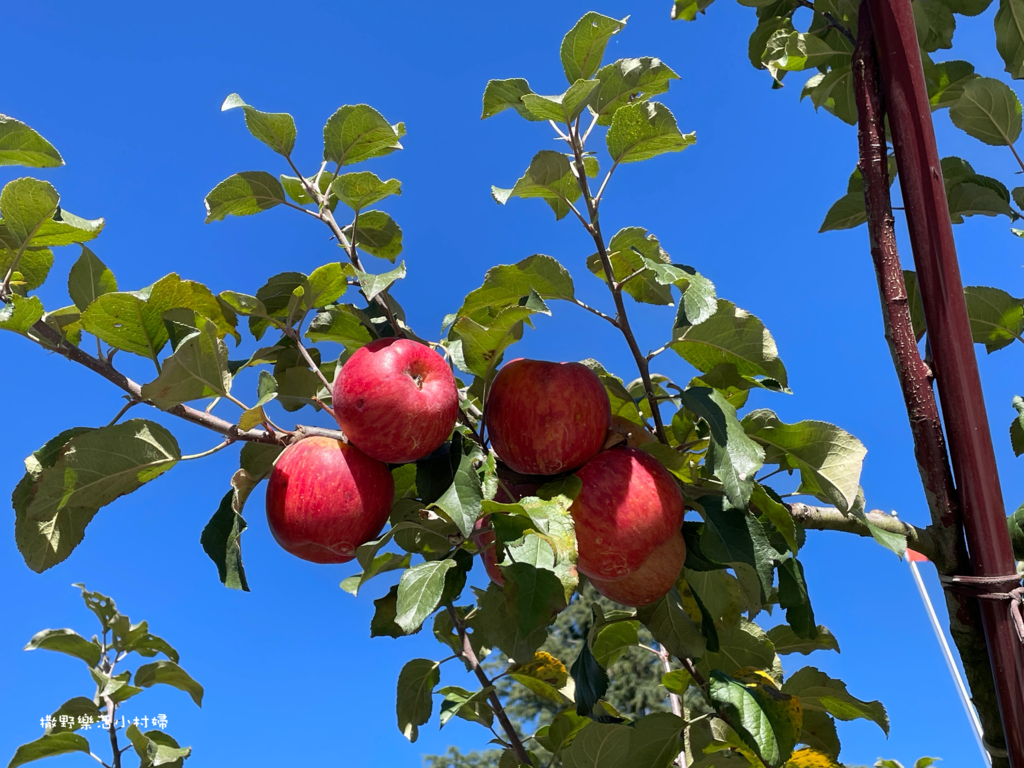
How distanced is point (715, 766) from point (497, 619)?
46 centimetres

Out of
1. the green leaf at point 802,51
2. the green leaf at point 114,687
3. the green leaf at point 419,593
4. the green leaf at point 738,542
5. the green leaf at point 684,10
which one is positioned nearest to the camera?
the green leaf at point 419,593

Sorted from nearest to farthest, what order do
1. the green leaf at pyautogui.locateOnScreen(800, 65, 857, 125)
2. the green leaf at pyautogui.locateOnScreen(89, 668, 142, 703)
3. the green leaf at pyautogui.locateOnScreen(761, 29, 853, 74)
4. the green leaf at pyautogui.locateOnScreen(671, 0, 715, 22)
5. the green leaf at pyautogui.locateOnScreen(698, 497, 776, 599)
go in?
the green leaf at pyautogui.locateOnScreen(698, 497, 776, 599), the green leaf at pyautogui.locateOnScreen(761, 29, 853, 74), the green leaf at pyautogui.locateOnScreen(800, 65, 857, 125), the green leaf at pyautogui.locateOnScreen(89, 668, 142, 703), the green leaf at pyautogui.locateOnScreen(671, 0, 715, 22)

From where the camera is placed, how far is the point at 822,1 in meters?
1.30

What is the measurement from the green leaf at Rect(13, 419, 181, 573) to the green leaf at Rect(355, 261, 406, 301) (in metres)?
→ 0.33

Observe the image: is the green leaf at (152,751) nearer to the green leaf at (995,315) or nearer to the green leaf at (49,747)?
the green leaf at (49,747)

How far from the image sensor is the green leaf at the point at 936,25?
4.98 feet

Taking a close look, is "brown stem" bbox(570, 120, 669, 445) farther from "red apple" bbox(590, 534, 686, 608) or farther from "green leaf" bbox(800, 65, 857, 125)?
"green leaf" bbox(800, 65, 857, 125)

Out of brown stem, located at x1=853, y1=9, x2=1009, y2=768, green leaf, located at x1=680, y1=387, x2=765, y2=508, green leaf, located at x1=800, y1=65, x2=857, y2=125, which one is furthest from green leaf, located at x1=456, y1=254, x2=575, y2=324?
green leaf, located at x1=800, y1=65, x2=857, y2=125

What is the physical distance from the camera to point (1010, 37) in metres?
1.42

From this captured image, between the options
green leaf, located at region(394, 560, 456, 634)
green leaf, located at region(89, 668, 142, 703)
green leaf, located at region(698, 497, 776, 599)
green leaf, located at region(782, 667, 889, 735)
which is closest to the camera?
green leaf, located at region(394, 560, 456, 634)

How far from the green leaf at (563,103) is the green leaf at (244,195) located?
0.43 metres

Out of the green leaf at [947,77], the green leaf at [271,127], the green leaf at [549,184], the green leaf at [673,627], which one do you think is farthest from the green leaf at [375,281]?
the green leaf at [947,77]

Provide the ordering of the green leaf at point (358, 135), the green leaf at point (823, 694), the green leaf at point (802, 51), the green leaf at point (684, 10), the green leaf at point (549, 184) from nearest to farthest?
the green leaf at point (549, 184) < the green leaf at point (358, 135) < the green leaf at point (823, 694) < the green leaf at point (802, 51) < the green leaf at point (684, 10)

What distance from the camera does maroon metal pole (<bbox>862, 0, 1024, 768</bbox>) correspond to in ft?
3.14
